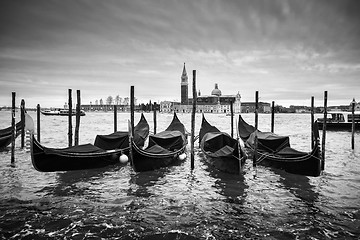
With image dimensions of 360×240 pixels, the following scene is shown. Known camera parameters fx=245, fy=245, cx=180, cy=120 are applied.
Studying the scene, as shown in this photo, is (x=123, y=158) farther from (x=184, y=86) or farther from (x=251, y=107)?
(x=251, y=107)

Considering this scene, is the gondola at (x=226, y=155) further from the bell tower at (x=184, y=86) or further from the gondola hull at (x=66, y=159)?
the bell tower at (x=184, y=86)

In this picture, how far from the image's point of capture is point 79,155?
644 cm

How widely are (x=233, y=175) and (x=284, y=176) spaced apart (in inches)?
54.6

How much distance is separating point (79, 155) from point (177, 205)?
3.23 m

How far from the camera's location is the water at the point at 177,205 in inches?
143

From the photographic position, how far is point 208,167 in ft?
25.5

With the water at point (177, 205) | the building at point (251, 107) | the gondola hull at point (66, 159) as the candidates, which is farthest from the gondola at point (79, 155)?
the building at point (251, 107)

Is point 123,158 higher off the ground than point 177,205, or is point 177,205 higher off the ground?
point 123,158

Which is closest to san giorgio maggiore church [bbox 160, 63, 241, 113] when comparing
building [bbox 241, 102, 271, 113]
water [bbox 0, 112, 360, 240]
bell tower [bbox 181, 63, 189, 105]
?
bell tower [bbox 181, 63, 189, 105]

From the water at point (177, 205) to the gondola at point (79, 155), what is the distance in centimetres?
31

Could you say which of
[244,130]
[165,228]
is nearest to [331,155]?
[244,130]

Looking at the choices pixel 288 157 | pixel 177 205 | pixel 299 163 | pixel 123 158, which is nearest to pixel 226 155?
pixel 288 157

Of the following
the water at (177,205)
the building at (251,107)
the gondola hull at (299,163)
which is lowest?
the water at (177,205)

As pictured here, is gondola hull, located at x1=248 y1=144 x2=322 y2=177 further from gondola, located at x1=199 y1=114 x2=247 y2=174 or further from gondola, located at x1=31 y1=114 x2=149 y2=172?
gondola, located at x1=31 y1=114 x2=149 y2=172
